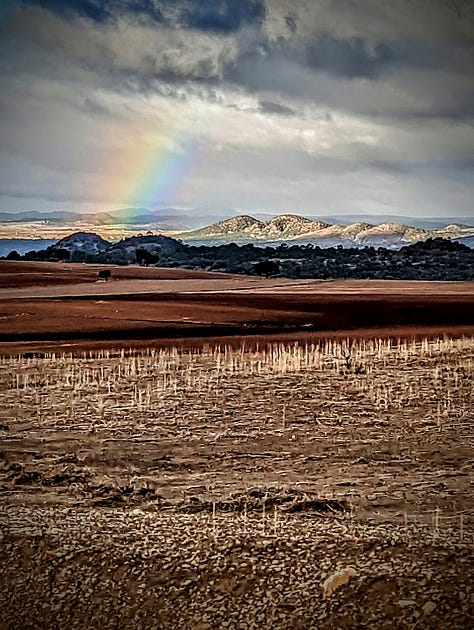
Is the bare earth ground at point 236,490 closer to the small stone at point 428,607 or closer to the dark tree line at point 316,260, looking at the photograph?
the small stone at point 428,607

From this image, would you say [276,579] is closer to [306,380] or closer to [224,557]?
[224,557]

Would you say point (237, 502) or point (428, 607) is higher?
point (237, 502)

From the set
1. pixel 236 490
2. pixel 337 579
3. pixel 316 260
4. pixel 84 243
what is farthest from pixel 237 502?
pixel 84 243

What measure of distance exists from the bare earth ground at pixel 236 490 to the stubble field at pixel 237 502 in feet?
0.06

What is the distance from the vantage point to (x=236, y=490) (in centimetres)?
677

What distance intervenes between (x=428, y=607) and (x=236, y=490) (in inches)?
98.7

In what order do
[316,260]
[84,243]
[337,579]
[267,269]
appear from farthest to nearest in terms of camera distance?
[84,243] < [316,260] < [267,269] < [337,579]

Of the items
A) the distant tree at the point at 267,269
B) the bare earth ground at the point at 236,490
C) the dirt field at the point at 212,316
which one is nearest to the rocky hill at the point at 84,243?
the distant tree at the point at 267,269

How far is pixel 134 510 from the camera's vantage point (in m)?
6.29

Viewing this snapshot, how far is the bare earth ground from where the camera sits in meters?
4.79

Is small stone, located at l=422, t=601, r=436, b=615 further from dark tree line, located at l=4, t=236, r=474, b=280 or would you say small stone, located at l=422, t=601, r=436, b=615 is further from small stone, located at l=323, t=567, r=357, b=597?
dark tree line, located at l=4, t=236, r=474, b=280

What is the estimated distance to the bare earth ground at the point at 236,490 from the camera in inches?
189

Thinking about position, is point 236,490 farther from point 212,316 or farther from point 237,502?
point 212,316

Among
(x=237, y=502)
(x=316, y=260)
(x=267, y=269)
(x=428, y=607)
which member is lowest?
(x=428, y=607)
